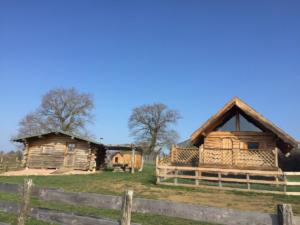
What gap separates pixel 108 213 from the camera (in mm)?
8781

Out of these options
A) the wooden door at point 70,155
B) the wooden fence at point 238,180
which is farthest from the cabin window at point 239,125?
the wooden door at point 70,155

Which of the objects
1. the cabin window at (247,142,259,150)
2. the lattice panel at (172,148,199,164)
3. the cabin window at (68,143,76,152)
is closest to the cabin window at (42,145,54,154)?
the cabin window at (68,143,76,152)

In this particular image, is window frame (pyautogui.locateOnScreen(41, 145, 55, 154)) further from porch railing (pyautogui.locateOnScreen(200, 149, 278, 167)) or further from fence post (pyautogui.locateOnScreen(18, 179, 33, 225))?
fence post (pyautogui.locateOnScreen(18, 179, 33, 225))

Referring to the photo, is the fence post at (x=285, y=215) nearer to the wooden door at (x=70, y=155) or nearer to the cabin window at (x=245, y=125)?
the cabin window at (x=245, y=125)

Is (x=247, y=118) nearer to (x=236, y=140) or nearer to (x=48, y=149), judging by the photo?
(x=236, y=140)

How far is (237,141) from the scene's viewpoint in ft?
66.6

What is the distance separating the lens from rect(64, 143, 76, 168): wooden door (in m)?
28.0

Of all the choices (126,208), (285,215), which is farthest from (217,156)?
(285,215)

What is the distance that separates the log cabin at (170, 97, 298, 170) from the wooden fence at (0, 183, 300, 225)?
15611mm

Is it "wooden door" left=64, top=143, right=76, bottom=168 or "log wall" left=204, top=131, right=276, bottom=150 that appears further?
"wooden door" left=64, top=143, right=76, bottom=168

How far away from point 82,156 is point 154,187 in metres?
14.8

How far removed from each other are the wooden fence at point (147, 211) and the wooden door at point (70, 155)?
2271 centimetres

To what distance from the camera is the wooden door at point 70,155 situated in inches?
1101

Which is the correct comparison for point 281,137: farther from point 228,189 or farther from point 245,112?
point 228,189
